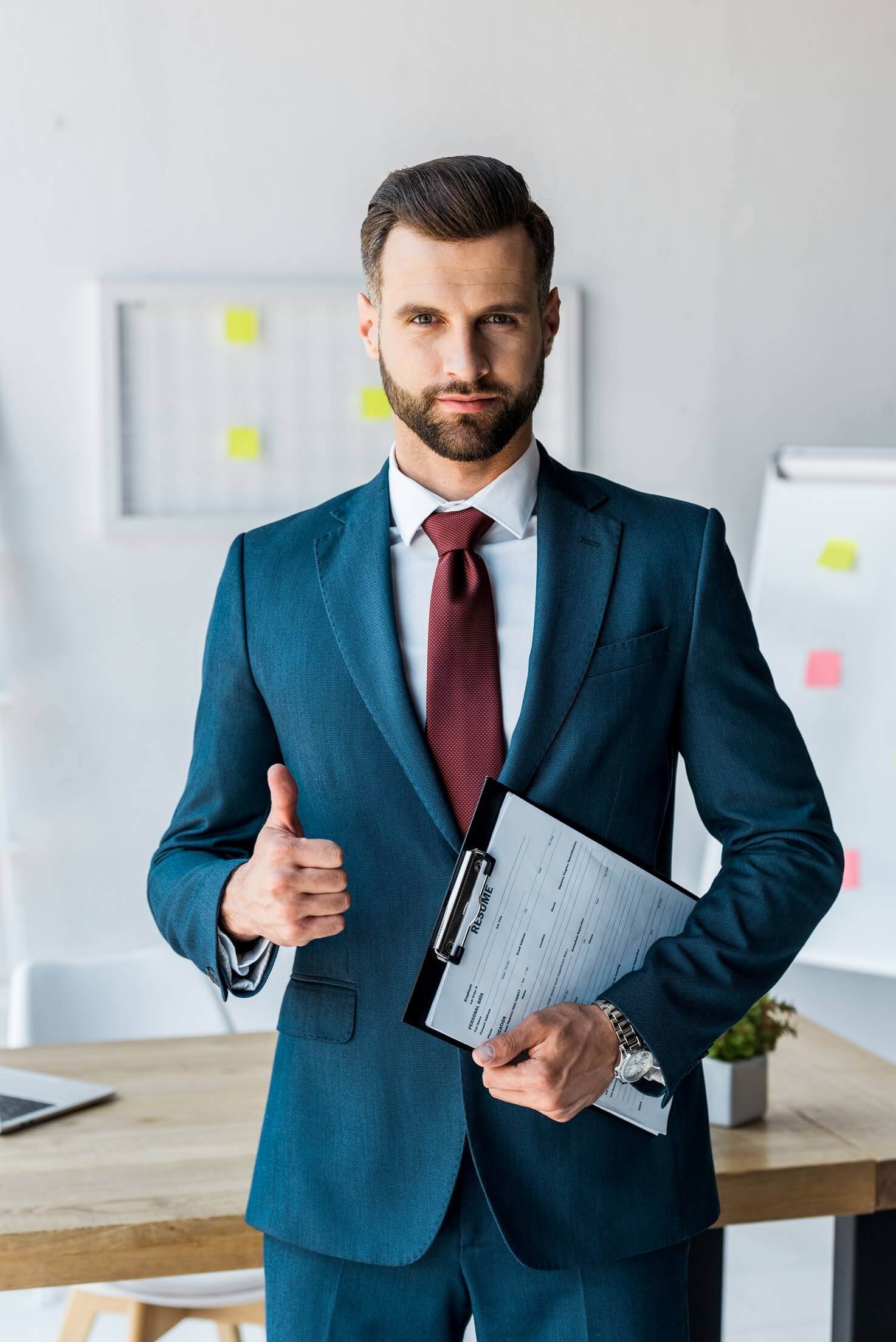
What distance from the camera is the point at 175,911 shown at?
1279mm

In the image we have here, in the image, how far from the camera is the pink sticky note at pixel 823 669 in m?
3.29

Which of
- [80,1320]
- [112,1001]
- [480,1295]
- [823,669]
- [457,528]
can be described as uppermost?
[457,528]

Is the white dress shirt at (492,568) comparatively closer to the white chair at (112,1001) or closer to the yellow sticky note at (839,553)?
the white chair at (112,1001)

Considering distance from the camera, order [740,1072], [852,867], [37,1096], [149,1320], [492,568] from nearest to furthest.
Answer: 1. [492,568]
2. [740,1072]
3. [37,1096]
4. [149,1320]
5. [852,867]

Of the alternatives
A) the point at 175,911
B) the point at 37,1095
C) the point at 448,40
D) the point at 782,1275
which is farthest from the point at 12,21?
the point at 782,1275

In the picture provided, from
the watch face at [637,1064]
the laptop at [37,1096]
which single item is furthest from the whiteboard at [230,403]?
the watch face at [637,1064]

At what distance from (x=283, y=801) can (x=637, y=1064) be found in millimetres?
366

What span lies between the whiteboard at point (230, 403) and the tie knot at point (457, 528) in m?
2.06

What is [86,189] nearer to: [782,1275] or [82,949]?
[82,949]

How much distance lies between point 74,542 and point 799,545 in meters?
1.70

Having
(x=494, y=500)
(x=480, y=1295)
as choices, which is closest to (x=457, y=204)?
(x=494, y=500)

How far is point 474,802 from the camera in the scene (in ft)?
4.06

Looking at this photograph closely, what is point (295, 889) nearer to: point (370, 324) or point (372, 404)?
point (370, 324)

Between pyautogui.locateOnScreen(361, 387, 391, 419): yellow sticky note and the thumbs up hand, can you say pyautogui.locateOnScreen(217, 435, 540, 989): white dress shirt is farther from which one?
pyautogui.locateOnScreen(361, 387, 391, 419): yellow sticky note
